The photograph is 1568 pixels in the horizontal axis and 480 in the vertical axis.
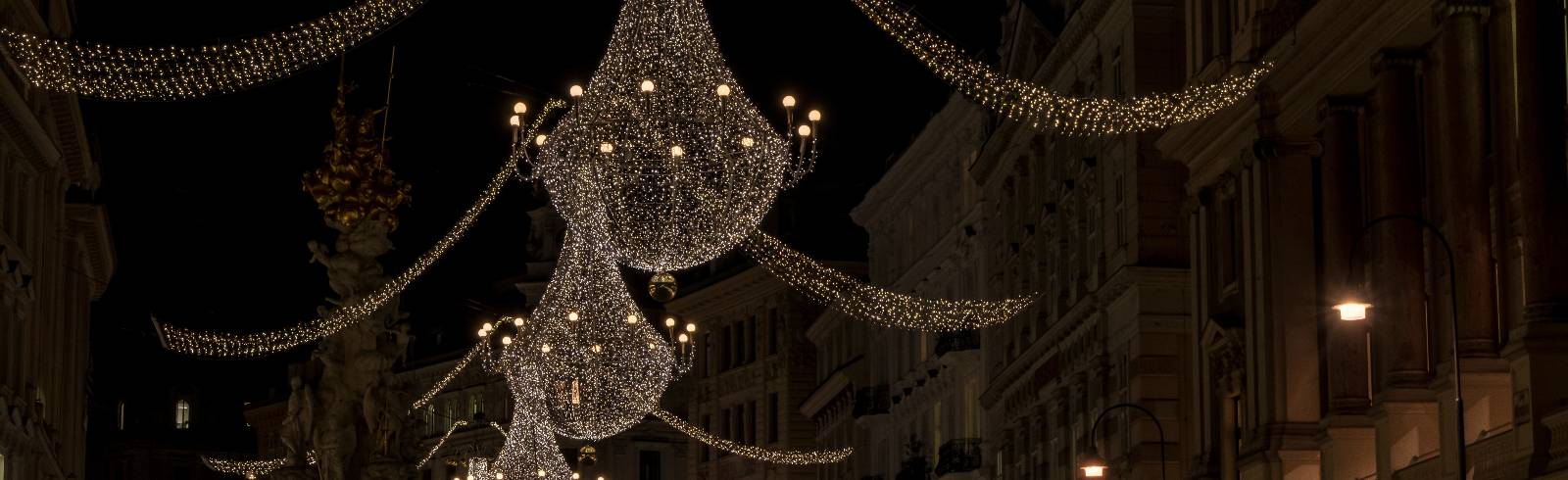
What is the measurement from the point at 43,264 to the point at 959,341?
19.7m

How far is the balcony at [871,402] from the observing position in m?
75.8

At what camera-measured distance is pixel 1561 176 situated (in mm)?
29828

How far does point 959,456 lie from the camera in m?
63.4

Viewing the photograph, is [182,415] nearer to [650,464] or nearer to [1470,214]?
[650,464]

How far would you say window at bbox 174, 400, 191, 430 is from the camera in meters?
156

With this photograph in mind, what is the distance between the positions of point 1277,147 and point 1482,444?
27.4 ft

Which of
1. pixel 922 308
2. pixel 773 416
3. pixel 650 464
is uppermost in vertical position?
pixel 650 464

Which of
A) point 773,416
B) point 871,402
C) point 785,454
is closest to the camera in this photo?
point 871,402

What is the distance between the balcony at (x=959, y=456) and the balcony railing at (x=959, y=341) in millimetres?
1941

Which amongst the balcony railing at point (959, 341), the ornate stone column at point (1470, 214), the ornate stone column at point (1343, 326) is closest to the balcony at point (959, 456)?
the balcony railing at point (959, 341)

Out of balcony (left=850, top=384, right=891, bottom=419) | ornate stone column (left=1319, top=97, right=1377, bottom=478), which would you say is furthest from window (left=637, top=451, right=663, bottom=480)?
ornate stone column (left=1319, top=97, right=1377, bottom=478)

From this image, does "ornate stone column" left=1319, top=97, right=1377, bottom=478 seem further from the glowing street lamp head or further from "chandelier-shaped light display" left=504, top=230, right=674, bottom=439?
"chandelier-shaped light display" left=504, top=230, right=674, bottom=439

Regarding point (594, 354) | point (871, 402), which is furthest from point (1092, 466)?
point (871, 402)

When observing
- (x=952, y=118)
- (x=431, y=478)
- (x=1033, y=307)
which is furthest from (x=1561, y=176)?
(x=431, y=478)
